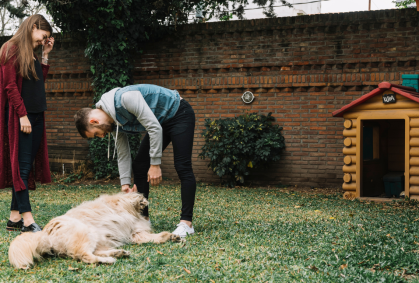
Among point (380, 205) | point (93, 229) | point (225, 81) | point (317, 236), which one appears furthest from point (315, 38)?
point (93, 229)

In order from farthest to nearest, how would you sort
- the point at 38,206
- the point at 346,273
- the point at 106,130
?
the point at 38,206, the point at 106,130, the point at 346,273

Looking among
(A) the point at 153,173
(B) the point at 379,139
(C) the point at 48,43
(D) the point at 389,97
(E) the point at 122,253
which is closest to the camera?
(E) the point at 122,253

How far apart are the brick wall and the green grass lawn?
8.19 feet

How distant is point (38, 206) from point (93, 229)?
10.2 ft

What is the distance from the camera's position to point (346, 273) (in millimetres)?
2395

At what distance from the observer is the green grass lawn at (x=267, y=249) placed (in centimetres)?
235

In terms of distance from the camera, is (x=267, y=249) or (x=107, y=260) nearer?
(x=107, y=260)

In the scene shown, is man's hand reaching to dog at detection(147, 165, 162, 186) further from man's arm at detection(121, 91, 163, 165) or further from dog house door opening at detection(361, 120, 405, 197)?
dog house door opening at detection(361, 120, 405, 197)

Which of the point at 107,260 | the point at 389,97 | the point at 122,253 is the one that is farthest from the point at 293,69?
the point at 107,260

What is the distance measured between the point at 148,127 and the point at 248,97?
17.5 feet

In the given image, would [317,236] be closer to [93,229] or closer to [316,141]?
[93,229]

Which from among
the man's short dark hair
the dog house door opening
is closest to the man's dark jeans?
the man's short dark hair

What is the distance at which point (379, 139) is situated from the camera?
7.05 metres

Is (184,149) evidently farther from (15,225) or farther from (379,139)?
(379,139)
